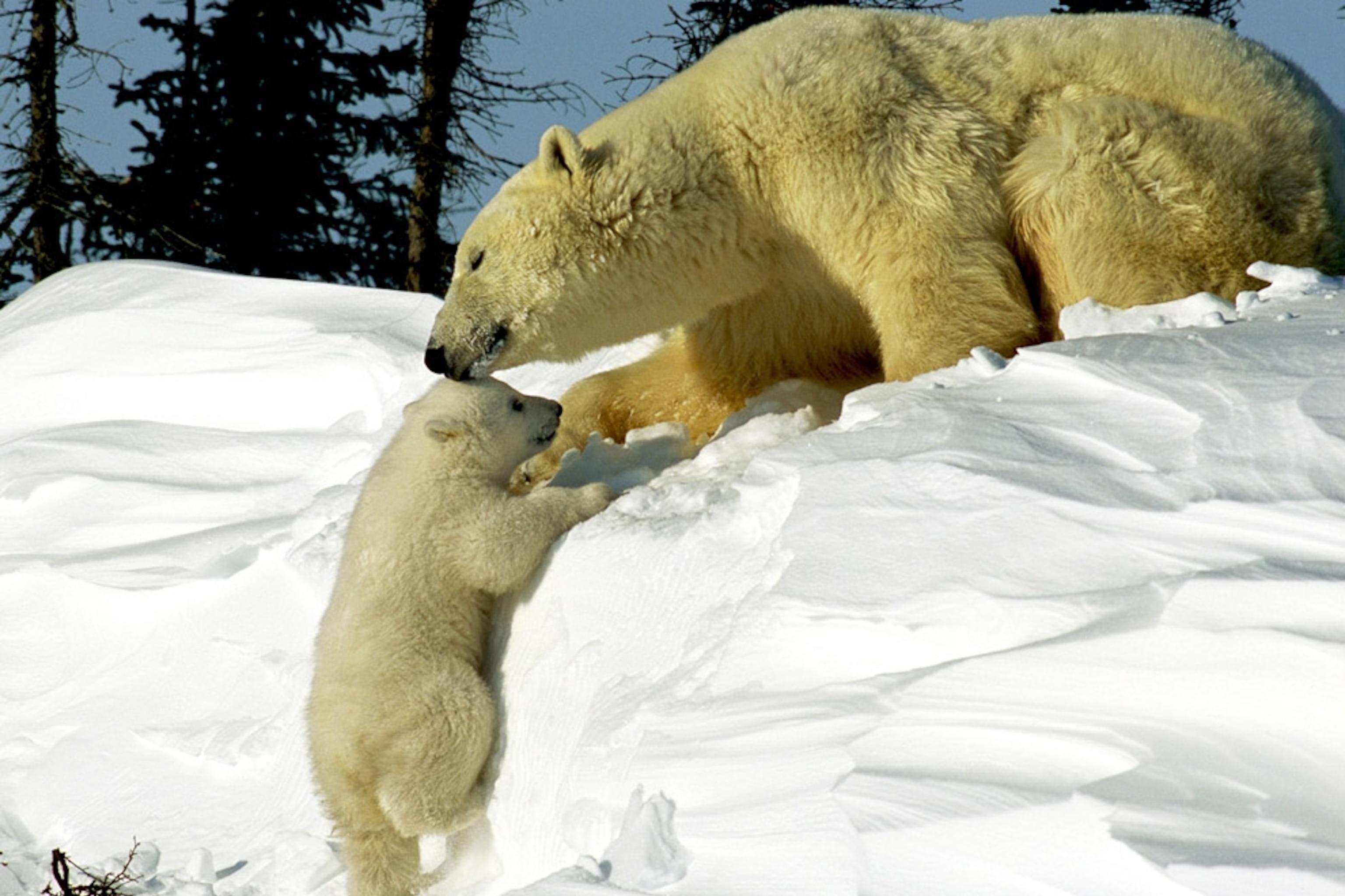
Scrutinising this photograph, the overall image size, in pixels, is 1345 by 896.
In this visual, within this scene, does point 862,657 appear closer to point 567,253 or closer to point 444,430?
point 444,430

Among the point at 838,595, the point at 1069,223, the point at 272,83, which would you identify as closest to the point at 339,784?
the point at 838,595

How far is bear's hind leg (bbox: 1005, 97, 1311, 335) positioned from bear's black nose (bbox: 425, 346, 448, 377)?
6.94 ft

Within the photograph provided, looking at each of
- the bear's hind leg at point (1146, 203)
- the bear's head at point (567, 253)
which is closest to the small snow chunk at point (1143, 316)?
the bear's hind leg at point (1146, 203)

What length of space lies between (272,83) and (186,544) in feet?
45.6

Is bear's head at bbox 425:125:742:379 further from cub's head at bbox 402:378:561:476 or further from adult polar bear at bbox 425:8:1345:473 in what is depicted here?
cub's head at bbox 402:378:561:476

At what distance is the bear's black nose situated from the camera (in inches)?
203

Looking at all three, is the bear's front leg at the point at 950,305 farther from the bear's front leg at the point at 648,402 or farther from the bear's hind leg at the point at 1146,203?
the bear's front leg at the point at 648,402

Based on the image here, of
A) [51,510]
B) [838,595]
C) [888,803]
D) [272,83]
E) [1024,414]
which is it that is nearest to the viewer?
[888,803]

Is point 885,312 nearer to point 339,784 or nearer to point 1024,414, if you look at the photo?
point 1024,414

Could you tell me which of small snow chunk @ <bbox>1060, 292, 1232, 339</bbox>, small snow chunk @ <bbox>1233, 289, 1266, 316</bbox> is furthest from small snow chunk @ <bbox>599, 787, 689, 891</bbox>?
small snow chunk @ <bbox>1233, 289, 1266, 316</bbox>

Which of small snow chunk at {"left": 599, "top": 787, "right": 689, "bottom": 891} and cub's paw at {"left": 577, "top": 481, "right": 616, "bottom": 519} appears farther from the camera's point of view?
cub's paw at {"left": 577, "top": 481, "right": 616, "bottom": 519}

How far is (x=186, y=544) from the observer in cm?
633

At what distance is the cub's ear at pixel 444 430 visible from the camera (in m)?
4.54

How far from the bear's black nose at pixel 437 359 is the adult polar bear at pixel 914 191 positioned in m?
0.01
